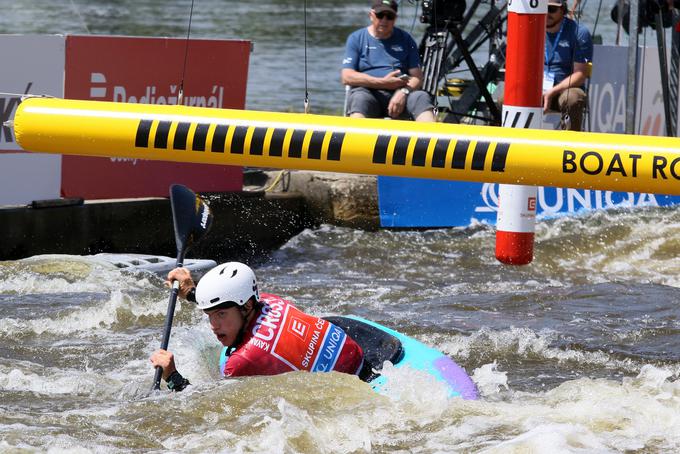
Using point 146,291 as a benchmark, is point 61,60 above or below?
above

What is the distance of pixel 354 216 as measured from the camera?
10969mm

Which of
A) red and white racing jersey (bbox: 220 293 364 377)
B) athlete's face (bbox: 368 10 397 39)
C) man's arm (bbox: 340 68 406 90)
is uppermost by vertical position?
athlete's face (bbox: 368 10 397 39)

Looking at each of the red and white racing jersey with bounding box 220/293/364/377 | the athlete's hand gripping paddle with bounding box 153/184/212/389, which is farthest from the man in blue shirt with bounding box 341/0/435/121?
the red and white racing jersey with bounding box 220/293/364/377

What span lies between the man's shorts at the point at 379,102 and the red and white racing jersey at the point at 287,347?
15.5 ft

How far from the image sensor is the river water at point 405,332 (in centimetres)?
564

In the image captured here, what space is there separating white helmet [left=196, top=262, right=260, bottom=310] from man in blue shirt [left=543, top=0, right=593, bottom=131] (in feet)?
17.8

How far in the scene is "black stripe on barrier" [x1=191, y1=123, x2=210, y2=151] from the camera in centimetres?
630

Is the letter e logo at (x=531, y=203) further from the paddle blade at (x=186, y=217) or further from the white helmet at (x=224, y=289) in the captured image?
the white helmet at (x=224, y=289)

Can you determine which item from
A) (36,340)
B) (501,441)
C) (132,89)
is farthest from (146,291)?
(501,441)

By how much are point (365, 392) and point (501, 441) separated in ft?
2.35

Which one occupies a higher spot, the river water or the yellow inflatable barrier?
the yellow inflatable barrier

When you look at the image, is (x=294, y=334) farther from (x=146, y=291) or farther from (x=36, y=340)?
(x=146, y=291)

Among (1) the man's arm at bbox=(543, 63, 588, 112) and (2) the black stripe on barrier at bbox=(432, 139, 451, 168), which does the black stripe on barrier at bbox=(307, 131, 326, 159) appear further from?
(1) the man's arm at bbox=(543, 63, 588, 112)

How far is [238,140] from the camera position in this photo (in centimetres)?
626
